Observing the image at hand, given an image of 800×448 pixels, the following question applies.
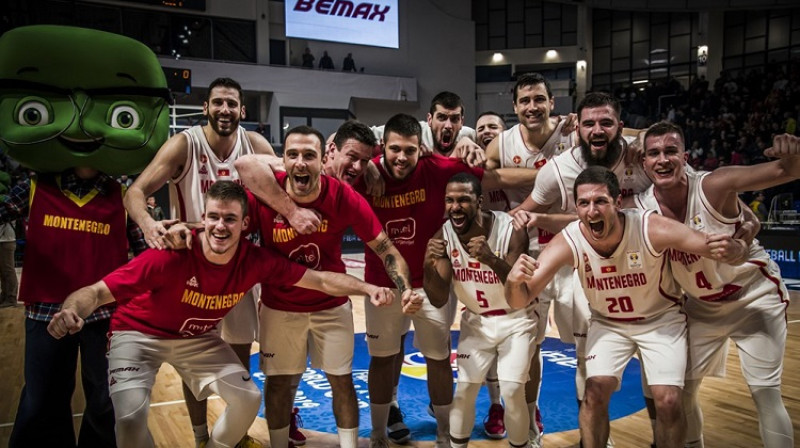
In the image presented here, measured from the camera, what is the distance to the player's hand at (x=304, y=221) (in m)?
3.70

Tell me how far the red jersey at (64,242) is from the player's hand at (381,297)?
1569 mm

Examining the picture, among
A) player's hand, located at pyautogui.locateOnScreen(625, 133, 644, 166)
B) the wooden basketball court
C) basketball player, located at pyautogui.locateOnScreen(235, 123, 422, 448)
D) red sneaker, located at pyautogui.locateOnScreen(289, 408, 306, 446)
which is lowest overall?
the wooden basketball court

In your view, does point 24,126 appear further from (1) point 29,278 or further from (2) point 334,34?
(2) point 334,34

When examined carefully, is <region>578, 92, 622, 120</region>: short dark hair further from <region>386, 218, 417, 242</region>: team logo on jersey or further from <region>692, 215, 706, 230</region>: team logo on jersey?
<region>386, 218, 417, 242</region>: team logo on jersey

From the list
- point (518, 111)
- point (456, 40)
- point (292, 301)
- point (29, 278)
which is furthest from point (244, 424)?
point (456, 40)

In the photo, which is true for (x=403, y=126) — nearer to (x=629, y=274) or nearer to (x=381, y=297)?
(x=381, y=297)

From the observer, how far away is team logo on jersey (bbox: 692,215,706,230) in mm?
3590

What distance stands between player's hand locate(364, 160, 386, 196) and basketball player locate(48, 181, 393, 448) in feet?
2.43

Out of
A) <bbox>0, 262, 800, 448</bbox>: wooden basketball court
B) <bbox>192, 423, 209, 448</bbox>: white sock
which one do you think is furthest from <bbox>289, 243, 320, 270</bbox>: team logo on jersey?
<bbox>0, 262, 800, 448</bbox>: wooden basketball court

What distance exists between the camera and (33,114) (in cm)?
363

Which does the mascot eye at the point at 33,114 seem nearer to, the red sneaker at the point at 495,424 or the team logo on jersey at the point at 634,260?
the team logo on jersey at the point at 634,260

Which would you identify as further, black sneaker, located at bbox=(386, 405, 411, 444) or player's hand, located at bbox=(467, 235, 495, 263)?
black sneaker, located at bbox=(386, 405, 411, 444)

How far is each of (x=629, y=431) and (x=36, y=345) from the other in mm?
4048

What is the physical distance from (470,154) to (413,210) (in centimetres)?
56
